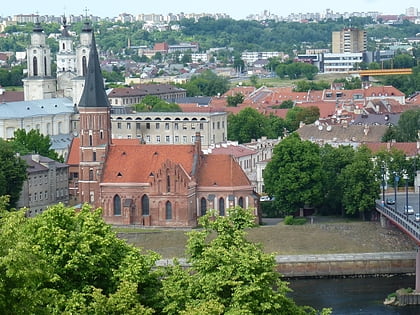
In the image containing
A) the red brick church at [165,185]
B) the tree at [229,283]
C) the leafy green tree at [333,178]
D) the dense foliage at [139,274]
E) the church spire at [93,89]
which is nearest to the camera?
the dense foliage at [139,274]

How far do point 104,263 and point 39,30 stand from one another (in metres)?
88.6

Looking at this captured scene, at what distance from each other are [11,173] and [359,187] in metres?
21.2

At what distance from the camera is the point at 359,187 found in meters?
84.0

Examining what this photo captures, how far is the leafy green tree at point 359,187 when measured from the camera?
83.9 metres

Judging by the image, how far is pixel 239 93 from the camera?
173625mm

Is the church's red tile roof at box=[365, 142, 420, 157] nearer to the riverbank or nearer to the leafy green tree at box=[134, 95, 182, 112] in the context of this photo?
the riverbank

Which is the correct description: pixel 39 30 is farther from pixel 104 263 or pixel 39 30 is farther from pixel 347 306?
pixel 104 263

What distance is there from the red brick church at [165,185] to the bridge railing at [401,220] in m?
7.48

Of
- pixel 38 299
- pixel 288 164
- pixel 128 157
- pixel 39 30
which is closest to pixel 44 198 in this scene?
pixel 128 157

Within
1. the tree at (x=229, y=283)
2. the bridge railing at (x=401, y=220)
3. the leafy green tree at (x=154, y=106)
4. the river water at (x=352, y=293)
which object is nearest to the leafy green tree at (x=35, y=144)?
the bridge railing at (x=401, y=220)

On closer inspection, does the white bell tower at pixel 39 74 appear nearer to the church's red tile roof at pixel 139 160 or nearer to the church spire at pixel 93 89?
the church spire at pixel 93 89

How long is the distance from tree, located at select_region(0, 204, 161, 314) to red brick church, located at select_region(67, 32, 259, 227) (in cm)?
3347

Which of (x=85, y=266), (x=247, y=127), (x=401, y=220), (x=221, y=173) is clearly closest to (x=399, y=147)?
(x=221, y=173)

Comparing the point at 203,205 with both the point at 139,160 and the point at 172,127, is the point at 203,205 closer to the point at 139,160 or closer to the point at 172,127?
the point at 139,160
